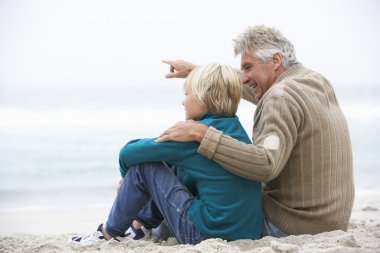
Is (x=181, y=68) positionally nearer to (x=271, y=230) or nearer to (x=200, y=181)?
(x=200, y=181)

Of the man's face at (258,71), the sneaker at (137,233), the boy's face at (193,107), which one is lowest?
the sneaker at (137,233)

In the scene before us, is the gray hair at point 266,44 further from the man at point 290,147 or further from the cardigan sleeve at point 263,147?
the cardigan sleeve at point 263,147

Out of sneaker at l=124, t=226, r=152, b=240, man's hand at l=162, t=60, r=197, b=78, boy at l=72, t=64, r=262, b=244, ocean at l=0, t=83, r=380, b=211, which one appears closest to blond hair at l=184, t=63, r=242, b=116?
boy at l=72, t=64, r=262, b=244

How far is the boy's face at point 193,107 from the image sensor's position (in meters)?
2.78

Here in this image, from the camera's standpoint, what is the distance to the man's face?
314 centimetres

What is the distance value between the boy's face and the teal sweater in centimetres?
5

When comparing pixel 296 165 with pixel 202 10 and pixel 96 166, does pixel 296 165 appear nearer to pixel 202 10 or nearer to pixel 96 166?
pixel 96 166

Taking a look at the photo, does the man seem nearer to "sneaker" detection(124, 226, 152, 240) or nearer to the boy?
the boy

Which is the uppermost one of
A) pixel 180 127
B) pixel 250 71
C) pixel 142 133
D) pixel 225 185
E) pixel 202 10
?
pixel 202 10

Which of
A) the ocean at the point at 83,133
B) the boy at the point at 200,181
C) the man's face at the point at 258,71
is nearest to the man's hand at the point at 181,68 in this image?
the man's face at the point at 258,71

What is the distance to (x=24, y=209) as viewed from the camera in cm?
582

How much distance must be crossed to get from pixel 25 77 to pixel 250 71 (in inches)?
1138

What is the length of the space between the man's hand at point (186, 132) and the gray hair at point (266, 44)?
2.29 ft

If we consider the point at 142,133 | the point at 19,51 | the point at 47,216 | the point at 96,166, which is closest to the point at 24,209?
the point at 47,216
